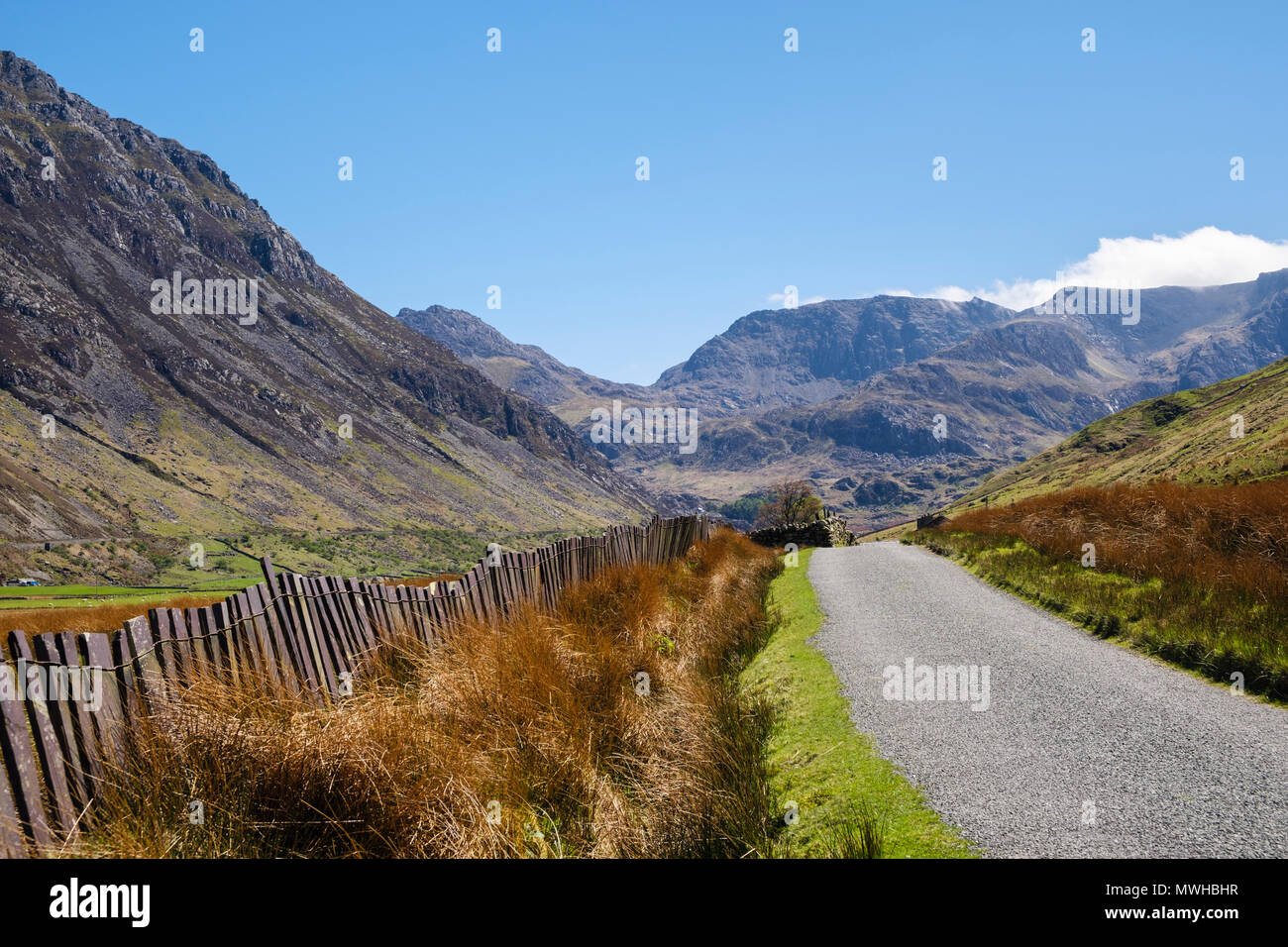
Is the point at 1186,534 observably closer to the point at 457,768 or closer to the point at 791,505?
the point at 457,768

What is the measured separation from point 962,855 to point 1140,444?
343 feet

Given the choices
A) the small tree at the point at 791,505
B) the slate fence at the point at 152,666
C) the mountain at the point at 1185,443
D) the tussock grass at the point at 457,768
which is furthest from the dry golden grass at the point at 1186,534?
the small tree at the point at 791,505

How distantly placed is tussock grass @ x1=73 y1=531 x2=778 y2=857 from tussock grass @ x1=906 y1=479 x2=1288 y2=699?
539 cm

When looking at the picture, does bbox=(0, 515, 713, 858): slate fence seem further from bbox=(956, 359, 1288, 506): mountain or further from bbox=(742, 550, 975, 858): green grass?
bbox=(956, 359, 1288, 506): mountain

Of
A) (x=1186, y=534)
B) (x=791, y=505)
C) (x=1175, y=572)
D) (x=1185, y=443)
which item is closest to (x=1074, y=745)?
(x=1175, y=572)

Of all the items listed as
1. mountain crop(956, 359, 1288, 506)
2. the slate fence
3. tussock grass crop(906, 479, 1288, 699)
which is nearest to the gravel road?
tussock grass crop(906, 479, 1288, 699)

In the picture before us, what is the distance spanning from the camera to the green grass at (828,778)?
498cm

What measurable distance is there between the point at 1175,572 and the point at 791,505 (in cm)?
5831

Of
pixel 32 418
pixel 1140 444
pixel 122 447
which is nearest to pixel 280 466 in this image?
pixel 122 447
